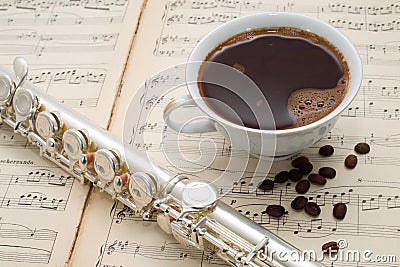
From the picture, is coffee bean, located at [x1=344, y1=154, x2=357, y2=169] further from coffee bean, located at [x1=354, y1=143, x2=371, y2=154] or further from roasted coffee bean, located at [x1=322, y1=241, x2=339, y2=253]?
roasted coffee bean, located at [x1=322, y1=241, x2=339, y2=253]

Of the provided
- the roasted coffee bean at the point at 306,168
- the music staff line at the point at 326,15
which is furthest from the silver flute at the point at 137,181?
the music staff line at the point at 326,15

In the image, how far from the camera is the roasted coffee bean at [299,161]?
0.87 metres

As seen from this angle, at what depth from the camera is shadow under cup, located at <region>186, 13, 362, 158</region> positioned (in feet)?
2.60

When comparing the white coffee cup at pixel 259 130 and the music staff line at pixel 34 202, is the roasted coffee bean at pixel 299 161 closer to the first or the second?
the white coffee cup at pixel 259 130

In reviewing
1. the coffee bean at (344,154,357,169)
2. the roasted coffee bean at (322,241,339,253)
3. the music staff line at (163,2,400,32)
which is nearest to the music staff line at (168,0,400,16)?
the music staff line at (163,2,400,32)

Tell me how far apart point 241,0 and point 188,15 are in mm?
97

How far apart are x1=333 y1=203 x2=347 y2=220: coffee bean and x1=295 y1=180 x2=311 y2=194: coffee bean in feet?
0.15

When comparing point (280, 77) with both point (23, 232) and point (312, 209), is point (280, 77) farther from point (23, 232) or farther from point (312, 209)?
point (23, 232)

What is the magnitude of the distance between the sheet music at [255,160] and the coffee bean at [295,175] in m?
0.01

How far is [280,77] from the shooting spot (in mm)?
870

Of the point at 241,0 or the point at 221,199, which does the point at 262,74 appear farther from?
the point at 241,0

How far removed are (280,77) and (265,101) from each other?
1.8 inches

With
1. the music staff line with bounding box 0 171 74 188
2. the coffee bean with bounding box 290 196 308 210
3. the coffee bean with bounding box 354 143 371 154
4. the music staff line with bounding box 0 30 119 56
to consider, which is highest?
the music staff line with bounding box 0 30 119 56

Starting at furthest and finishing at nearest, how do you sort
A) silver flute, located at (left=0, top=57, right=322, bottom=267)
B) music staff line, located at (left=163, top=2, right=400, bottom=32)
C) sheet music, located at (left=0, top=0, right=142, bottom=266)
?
music staff line, located at (left=163, top=2, right=400, bottom=32) → sheet music, located at (left=0, top=0, right=142, bottom=266) → silver flute, located at (left=0, top=57, right=322, bottom=267)
